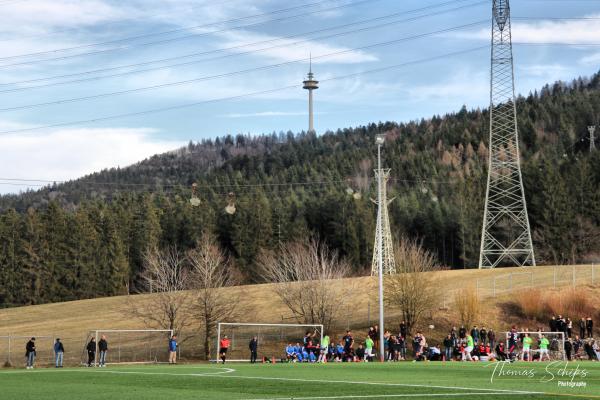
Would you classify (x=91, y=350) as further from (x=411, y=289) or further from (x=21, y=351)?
(x=411, y=289)

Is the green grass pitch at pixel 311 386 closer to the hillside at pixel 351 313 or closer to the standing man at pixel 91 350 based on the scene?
the standing man at pixel 91 350

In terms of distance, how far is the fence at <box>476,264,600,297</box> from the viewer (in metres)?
72.9

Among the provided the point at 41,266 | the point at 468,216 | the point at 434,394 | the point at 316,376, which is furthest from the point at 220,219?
the point at 434,394

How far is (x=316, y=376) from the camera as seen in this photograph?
103 ft

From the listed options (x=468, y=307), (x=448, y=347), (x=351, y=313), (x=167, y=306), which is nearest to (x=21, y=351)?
(x=167, y=306)

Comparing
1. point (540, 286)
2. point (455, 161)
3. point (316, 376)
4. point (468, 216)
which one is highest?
point (455, 161)

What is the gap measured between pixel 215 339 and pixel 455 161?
5328 inches

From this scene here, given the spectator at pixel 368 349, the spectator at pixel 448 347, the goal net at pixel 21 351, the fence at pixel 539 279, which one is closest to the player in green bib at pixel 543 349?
the spectator at pixel 448 347

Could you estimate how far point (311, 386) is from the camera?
1021 inches

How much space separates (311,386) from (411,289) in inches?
1539

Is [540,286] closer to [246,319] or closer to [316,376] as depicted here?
A: [246,319]

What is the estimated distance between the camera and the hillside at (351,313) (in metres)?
Answer: 65.3

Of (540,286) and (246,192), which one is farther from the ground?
(246,192)

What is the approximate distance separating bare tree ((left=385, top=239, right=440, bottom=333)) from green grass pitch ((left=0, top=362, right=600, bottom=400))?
29521mm
